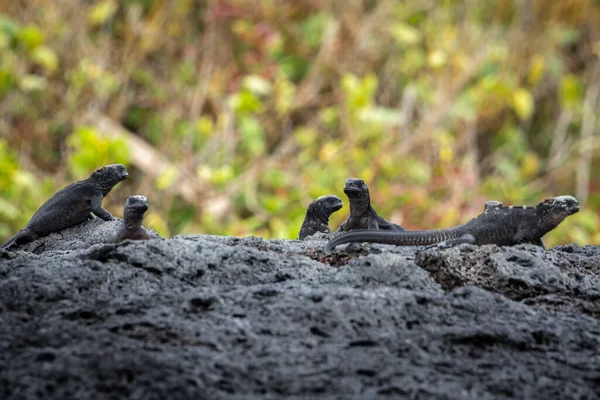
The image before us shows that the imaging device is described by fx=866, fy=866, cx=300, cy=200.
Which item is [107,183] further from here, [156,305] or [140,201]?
[156,305]

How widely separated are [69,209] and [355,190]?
4.94 ft

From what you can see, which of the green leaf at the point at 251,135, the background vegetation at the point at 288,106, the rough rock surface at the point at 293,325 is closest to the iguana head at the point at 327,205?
the rough rock surface at the point at 293,325

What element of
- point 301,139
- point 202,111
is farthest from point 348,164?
point 202,111

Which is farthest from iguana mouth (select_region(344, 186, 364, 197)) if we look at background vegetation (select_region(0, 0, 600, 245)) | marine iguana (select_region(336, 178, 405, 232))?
background vegetation (select_region(0, 0, 600, 245))

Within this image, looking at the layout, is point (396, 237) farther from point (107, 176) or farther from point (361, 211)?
point (107, 176)

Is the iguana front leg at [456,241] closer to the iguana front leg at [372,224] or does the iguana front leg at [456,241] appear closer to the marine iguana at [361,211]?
the marine iguana at [361,211]

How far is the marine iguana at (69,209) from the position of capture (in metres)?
4.48

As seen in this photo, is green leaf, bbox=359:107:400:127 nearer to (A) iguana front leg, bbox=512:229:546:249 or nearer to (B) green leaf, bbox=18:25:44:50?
(B) green leaf, bbox=18:25:44:50

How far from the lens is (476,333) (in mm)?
2717

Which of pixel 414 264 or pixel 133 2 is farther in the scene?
pixel 133 2

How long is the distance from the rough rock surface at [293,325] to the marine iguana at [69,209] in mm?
1025

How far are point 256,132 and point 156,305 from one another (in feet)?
22.9

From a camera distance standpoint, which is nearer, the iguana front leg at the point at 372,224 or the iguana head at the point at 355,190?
the iguana head at the point at 355,190

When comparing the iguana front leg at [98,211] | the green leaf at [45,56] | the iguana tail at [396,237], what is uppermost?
the green leaf at [45,56]
